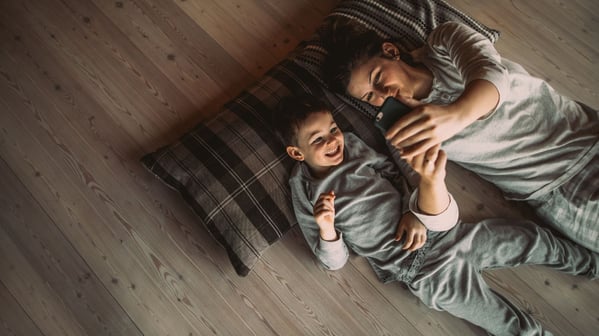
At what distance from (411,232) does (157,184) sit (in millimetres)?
909

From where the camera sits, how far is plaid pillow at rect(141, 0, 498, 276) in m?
1.28

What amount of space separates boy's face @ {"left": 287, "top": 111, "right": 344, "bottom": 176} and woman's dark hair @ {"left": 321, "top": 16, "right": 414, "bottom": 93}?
0.14m

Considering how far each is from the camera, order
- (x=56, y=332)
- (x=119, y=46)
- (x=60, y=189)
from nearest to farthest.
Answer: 1. (x=56, y=332)
2. (x=60, y=189)
3. (x=119, y=46)

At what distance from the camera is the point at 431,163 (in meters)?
0.98

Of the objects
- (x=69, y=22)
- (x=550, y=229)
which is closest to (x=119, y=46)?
(x=69, y=22)

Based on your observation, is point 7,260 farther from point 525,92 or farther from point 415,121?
point 525,92

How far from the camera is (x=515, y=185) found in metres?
1.29

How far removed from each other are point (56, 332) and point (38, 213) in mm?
419

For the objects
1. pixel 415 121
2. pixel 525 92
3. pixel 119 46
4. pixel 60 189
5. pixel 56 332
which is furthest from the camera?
pixel 119 46

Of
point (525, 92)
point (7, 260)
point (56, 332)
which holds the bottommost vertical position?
point (56, 332)

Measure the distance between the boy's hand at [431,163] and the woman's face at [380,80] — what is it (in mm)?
244

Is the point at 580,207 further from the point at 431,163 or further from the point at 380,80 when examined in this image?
the point at 380,80

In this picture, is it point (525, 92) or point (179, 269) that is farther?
point (179, 269)

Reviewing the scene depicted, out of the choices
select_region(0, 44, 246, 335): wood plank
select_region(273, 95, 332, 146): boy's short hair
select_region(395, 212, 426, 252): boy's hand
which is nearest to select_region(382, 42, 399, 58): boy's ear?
select_region(273, 95, 332, 146): boy's short hair
